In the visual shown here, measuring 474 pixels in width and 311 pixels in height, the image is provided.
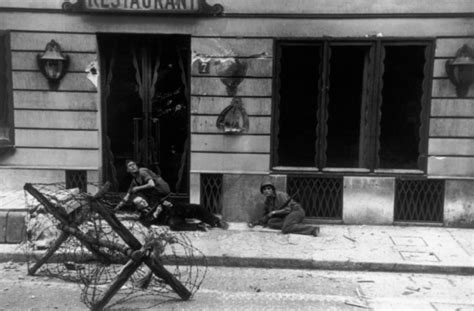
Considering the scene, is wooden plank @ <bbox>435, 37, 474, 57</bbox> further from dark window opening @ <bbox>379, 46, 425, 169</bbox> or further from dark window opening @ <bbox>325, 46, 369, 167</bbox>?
dark window opening @ <bbox>325, 46, 369, 167</bbox>

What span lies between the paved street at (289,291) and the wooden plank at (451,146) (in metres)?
3.00

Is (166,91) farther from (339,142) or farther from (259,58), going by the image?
(339,142)

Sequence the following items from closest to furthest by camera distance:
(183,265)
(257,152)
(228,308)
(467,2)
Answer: (228,308) → (183,265) → (467,2) → (257,152)

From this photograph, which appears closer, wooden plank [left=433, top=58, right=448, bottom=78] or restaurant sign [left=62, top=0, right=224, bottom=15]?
wooden plank [left=433, top=58, right=448, bottom=78]

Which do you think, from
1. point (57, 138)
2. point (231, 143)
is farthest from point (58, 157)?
point (231, 143)

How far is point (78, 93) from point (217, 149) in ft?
10.1

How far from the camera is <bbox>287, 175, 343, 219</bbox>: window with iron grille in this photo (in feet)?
35.0

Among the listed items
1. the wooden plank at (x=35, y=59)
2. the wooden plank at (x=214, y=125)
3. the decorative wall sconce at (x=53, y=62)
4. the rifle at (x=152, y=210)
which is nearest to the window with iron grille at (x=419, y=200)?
the wooden plank at (x=214, y=125)

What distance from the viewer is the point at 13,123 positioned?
424 inches

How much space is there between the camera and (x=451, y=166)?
10.4 meters

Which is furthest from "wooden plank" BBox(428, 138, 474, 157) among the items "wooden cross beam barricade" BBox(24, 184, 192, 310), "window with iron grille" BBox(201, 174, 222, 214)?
"wooden cross beam barricade" BBox(24, 184, 192, 310)

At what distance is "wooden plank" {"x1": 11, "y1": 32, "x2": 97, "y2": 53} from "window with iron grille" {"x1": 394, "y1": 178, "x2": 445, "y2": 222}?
6.82m

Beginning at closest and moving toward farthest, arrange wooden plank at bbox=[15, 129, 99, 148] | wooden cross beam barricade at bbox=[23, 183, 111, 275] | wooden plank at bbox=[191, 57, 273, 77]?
wooden cross beam barricade at bbox=[23, 183, 111, 275], wooden plank at bbox=[191, 57, 273, 77], wooden plank at bbox=[15, 129, 99, 148]

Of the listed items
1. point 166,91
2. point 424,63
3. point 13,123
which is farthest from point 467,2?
point 13,123
